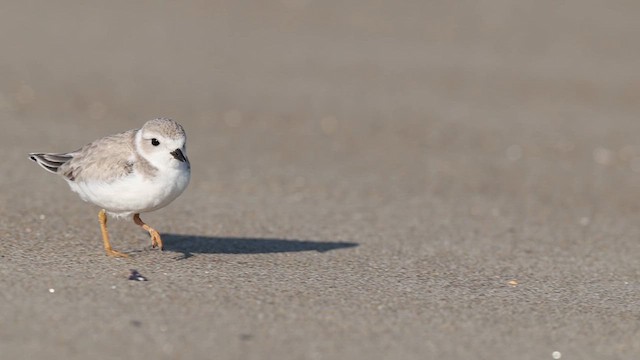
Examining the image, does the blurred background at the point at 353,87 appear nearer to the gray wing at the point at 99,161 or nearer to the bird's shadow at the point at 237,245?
the bird's shadow at the point at 237,245

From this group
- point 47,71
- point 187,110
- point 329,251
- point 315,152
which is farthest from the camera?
point 47,71

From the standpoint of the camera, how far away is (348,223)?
24.9 feet

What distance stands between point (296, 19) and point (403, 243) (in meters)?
6.67

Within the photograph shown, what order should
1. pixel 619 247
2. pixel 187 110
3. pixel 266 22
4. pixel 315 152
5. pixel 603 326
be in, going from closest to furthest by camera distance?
1. pixel 603 326
2. pixel 619 247
3. pixel 315 152
4. pixel 187 110
5. pixel 266 22

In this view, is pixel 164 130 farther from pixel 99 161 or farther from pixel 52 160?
pixel 52 160

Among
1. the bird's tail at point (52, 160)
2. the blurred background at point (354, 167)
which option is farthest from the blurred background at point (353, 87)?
the bird's tail at point (52, 160)

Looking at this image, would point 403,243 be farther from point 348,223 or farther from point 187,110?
point 187,110

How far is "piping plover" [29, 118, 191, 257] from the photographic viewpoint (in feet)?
18.7

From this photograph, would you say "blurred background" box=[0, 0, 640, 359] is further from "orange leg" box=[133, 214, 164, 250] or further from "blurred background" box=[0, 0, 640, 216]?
"orange leg" box=[133, 214, 164, 250]

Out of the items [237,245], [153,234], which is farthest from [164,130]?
[237,245]


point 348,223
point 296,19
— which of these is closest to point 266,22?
point 296,19

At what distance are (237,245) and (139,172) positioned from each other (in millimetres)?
1243

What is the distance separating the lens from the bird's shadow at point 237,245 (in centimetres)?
657

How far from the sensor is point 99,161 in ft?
19.5
